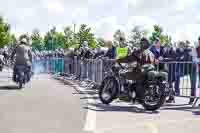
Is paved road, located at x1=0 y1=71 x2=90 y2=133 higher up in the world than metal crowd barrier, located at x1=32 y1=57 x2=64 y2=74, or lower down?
lower down

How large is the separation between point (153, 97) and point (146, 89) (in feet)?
0.82

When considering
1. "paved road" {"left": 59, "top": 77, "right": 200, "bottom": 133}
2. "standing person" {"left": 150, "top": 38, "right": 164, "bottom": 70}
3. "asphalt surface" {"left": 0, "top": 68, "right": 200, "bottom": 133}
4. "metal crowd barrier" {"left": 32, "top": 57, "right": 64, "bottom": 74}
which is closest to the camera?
"asphalt surface" {"left": 0, "top": 68, "right": 200, "bottom": 133}

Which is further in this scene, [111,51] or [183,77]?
[111,51]

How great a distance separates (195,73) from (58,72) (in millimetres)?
16503

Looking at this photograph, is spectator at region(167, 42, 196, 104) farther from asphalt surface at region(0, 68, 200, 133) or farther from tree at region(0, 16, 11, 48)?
tree at region(0, 16, 11, 48)

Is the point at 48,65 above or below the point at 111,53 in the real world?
below

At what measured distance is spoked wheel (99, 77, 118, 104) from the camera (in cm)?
A: 1319

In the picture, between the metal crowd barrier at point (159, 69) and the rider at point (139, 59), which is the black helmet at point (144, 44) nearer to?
the rider at point (139, 59)

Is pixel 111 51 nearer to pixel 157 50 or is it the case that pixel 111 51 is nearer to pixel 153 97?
pixel 157 50

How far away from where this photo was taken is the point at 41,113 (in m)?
11.0

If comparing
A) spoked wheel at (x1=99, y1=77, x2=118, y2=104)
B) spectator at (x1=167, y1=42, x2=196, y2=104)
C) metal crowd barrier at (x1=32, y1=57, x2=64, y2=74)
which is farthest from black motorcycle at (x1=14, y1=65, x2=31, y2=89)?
metal crowd barrier at (x1=32, y1=57, x2=64, y2=74)

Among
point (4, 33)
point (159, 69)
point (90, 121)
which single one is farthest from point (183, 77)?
point (4, 33)

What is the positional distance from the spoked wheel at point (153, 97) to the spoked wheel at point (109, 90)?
111cm

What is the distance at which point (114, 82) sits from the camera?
521 inches
